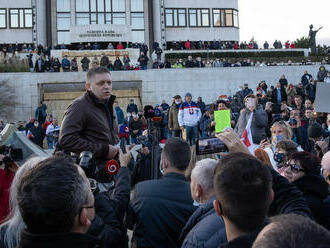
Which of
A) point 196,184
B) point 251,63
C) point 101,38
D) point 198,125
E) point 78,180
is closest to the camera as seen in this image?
point 78,180

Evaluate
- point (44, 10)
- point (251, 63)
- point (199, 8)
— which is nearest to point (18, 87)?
point (251, 63)

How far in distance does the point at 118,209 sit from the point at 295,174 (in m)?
1.40

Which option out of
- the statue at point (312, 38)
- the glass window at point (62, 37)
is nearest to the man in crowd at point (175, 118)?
the statue at point (312, 38)

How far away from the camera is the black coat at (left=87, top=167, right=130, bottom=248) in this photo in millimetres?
2455

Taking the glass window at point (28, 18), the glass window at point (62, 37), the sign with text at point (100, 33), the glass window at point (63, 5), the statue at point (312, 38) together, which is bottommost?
the statue at point (312, 38)

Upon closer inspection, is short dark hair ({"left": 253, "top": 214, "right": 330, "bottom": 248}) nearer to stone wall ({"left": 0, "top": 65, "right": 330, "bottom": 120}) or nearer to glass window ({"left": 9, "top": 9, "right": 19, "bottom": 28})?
stone wall ({"left": 0, "top": 65, "right": 330, "bottom": 120})

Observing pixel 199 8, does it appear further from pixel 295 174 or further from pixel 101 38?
pixel 295 174

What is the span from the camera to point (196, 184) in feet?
10.0

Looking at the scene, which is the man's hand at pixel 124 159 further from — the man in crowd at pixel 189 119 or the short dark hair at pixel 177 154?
the man in crowd at pixel 189 119

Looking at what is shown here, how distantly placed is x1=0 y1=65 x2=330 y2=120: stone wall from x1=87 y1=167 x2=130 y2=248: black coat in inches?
1020

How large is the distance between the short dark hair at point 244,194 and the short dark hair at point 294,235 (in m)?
0.70

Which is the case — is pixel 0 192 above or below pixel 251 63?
below

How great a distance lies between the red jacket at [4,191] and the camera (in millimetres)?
3519

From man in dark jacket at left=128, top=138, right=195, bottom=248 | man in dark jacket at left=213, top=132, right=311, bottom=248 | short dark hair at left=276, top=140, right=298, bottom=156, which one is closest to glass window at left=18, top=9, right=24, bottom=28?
short dark hair at left=276, top=140, right=298, bottom=156
